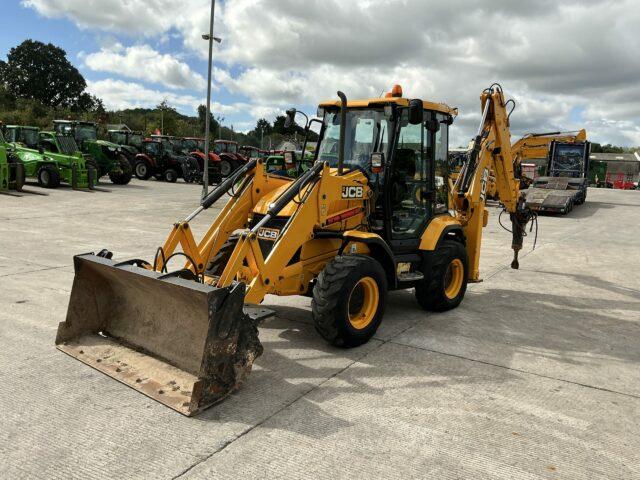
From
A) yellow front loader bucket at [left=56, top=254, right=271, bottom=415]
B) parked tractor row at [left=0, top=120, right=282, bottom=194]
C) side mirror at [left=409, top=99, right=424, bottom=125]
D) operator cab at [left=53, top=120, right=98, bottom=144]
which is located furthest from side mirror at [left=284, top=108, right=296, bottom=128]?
operator cab at [left=53, top=120, right=98, bottom=144]

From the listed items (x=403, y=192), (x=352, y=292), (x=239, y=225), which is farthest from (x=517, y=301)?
(x=239, y=225)

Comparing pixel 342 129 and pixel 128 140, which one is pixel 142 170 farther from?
pixel 342 129

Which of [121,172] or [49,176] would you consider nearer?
[49,176]

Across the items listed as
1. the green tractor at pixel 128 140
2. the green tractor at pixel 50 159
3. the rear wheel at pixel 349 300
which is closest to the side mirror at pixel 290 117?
the rear wheel at pixel 349 300

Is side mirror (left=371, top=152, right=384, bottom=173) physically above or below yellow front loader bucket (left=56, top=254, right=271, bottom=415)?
above

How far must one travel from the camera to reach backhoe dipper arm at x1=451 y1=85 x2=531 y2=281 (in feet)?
22.0

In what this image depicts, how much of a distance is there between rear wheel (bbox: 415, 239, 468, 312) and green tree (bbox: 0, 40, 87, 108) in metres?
78.7

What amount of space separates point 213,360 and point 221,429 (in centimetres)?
44

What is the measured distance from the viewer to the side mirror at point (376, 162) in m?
4.98

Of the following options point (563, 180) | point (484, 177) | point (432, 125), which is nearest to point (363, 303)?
point (432, 125)

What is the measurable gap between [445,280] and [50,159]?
16722mm

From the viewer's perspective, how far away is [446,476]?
2.86 m

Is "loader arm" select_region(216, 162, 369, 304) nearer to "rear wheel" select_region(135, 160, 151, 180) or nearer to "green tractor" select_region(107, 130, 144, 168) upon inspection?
"green tractor" select_region(107, 130, 144, 168)

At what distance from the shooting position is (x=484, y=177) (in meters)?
6.93
